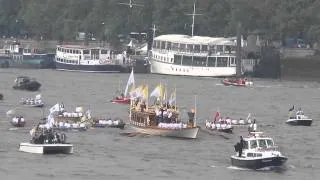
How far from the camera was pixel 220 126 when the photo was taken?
11062 cm

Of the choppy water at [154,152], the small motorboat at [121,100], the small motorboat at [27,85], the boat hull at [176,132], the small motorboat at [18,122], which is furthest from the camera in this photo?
the small motorboat at [27,85]

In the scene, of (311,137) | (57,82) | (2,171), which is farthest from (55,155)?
(57,82)

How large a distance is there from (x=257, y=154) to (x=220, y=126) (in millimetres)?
23445

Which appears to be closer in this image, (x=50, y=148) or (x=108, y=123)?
(x=50, y=148)

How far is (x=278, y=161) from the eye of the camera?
8744 centimetres

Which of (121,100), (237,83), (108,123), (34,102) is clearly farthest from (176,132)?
(237,83)

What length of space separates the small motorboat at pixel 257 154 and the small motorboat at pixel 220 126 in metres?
21.2

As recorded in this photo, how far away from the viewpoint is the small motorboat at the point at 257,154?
8706 cm

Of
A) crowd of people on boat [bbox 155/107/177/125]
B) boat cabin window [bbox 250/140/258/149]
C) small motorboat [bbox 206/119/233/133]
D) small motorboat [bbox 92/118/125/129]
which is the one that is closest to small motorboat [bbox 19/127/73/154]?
crowd of people on boat [bbox 155/107/177/125]

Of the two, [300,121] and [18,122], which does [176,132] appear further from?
[300,121]

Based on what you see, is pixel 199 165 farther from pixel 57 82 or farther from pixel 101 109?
pixel 57 82

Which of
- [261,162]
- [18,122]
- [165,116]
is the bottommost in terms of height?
[261,162]

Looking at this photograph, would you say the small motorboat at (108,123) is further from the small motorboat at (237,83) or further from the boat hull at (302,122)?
the small motorboat at (237,83)

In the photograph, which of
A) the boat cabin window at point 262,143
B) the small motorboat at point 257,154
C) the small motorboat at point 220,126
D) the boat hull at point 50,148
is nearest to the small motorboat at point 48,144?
the boat hull at point 50,148
